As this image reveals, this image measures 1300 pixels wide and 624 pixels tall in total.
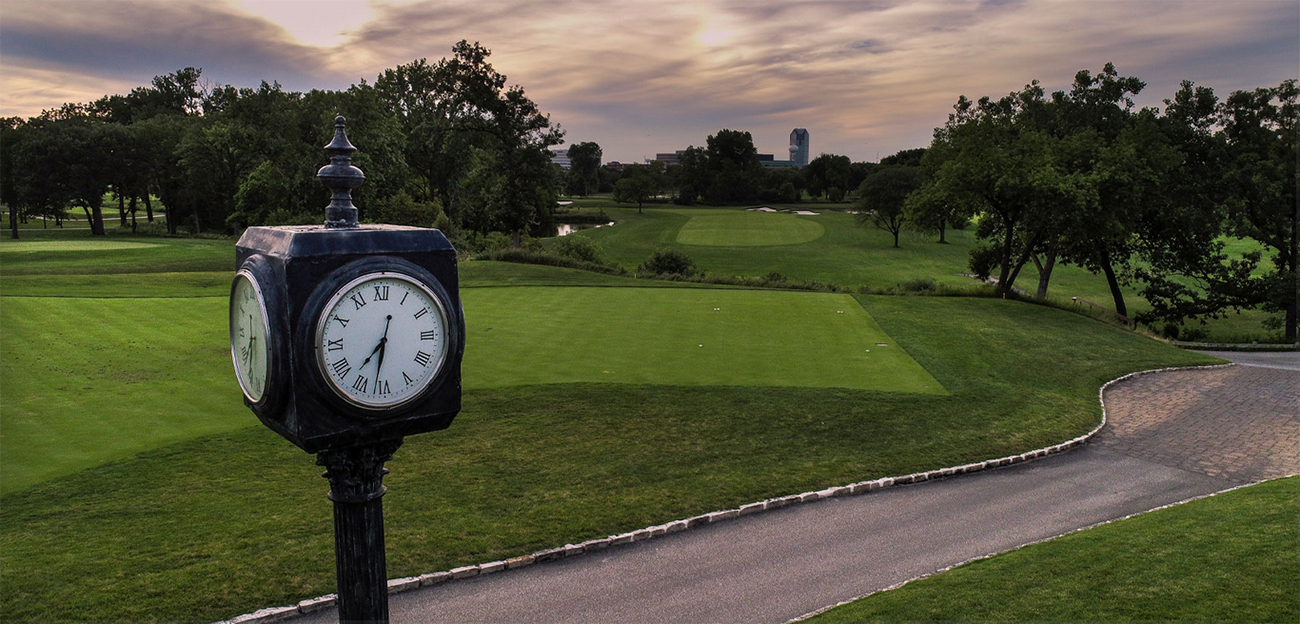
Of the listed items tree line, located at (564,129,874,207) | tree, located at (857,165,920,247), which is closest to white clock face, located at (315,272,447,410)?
tree, located at (857,165,920,247)

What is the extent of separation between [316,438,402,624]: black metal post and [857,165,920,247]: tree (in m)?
83.5

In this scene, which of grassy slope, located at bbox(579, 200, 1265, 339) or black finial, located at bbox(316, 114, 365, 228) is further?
grassy slope, located at bbox(579, 200, 1265, 339)

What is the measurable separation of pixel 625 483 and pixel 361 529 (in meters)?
8.68

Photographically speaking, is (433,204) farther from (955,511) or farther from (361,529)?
(361,529)

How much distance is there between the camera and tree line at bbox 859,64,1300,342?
3316 centimetres

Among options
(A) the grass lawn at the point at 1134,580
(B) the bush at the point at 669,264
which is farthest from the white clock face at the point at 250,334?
(B) the bush at the point at 669,264

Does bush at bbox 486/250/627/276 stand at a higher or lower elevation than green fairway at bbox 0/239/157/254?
lower

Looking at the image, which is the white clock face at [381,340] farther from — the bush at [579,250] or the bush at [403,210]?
the bush at [403,210]

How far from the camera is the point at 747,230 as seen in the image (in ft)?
315

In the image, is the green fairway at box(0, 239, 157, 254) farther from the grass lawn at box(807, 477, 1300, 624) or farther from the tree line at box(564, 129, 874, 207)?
the tree line at box(564, 129, 874, 207)

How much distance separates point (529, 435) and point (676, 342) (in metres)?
7.38

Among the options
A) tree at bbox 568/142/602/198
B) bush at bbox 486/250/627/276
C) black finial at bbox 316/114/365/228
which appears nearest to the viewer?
black finial at bbox 316/114/365/228

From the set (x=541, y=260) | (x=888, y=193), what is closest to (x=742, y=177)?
(x=888, y=193)

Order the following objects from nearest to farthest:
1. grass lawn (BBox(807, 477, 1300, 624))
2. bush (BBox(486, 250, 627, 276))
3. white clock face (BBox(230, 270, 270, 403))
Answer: white clock face (BBox(230, 270, 270, 403))
grass lawn (BBox(807, 477, 1300, 624))
bush (BBox(486, 250, 627, 276))
